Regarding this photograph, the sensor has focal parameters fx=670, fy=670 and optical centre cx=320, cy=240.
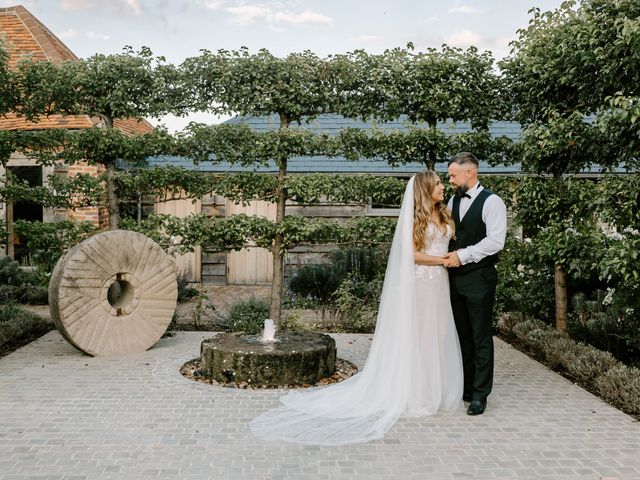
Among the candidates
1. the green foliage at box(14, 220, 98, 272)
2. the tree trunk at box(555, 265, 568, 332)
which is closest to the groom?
the tree trunk at box(555, 265, 568, 332)

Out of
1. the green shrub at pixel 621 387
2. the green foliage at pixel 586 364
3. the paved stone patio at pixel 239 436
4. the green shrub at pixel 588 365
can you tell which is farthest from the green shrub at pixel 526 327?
the green shrub at pixel 621 387

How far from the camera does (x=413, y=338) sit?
5863mm

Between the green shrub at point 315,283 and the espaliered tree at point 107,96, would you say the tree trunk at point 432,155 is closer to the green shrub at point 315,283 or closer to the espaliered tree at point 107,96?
the espaliered tree at point 107,96

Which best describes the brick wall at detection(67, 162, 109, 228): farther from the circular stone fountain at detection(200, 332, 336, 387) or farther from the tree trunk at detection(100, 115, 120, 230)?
the circular stone fountain at detection(200, 332, 336, 387)

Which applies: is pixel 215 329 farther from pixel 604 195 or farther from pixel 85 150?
pixel 604 195

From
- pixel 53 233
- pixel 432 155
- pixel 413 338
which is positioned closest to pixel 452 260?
pixel 413 338

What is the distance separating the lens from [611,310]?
8078mm

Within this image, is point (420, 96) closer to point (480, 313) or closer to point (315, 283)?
point (480, 313)

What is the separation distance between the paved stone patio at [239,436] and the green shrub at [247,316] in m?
2.34

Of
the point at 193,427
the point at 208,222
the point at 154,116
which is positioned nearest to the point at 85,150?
the point at 154,116

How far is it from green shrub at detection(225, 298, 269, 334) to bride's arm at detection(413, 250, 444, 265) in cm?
380

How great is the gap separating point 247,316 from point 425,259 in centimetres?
440

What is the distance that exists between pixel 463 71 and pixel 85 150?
5.12 meters

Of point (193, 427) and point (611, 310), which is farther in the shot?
point (611, 310)
